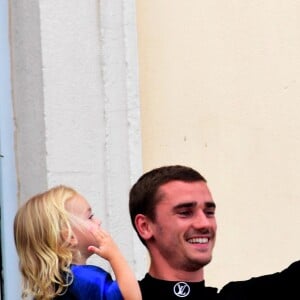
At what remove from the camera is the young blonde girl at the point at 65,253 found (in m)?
3.75

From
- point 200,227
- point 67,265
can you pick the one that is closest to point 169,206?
point 200,227

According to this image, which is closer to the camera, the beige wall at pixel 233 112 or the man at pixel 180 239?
the man at pixel 180 239

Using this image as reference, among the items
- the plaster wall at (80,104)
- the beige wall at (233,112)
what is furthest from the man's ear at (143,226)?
the beige wall at (233,112)

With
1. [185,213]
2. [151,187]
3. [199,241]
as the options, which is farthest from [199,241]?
[151,187]

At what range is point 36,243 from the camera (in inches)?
150

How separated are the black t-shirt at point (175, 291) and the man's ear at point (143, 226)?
0.13 meters

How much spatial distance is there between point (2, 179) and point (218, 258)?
0.90 m

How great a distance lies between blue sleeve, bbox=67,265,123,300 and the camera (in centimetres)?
374

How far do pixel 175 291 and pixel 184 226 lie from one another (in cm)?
19

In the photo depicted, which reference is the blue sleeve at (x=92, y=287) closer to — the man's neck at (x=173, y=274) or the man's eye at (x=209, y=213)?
the man's neck at (x=173, y=274)

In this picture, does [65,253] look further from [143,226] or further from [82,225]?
[143,226]

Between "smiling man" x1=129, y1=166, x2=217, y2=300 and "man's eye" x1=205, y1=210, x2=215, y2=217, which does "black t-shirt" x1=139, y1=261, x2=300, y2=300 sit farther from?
"man's eye" x1=205, y1=210, x2=215, y2=217

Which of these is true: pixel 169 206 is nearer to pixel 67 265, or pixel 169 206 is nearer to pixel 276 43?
pixel 67 265

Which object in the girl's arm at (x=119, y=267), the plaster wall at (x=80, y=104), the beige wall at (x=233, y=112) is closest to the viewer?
the girl's arm at (x=119, y=267)
